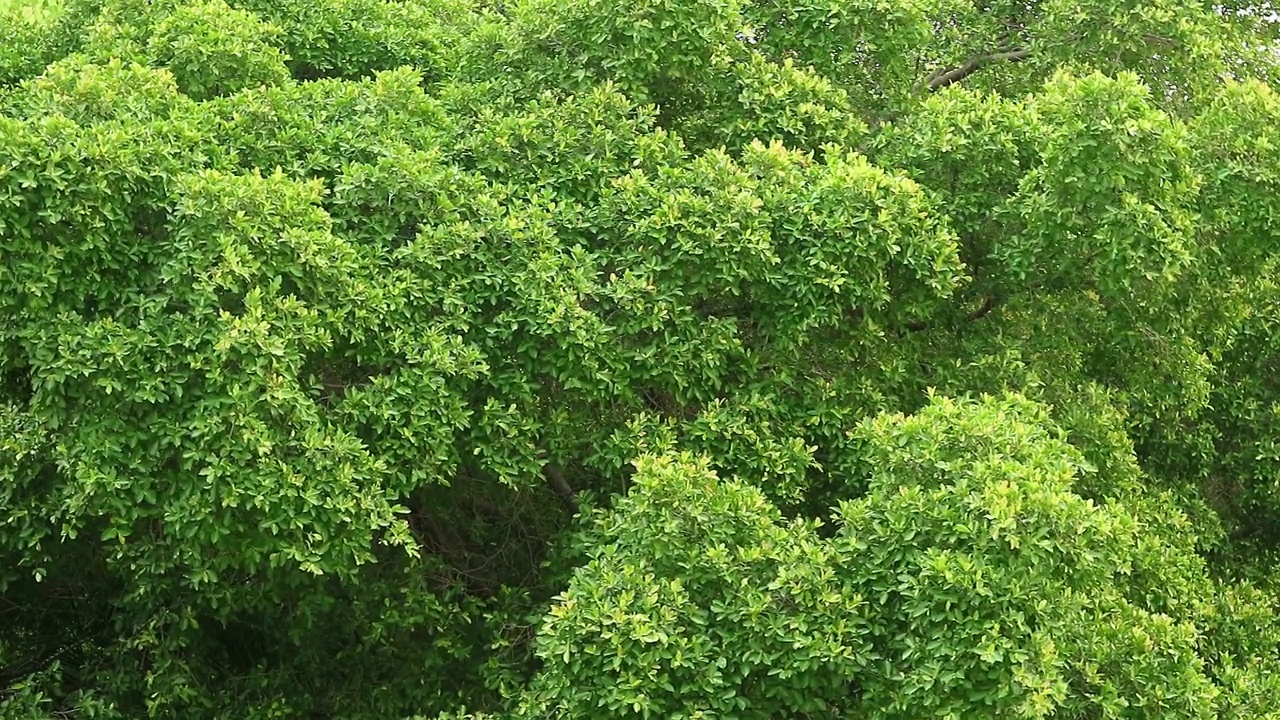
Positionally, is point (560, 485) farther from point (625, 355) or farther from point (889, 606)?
point (889, 606)

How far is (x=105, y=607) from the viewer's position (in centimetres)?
1141

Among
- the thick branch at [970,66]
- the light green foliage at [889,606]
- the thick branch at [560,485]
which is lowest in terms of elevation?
the light green foliage at [889,606]

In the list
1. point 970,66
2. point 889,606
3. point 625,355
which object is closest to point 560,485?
point 625,355

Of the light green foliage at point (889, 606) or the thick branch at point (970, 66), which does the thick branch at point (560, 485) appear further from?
the thick branch at point (970, 66)

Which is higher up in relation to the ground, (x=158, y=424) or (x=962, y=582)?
(x=158, y=424)

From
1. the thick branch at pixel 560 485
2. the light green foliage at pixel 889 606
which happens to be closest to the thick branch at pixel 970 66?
the light green foliage at pixel 889 606

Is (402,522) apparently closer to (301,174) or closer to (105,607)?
(301,174)

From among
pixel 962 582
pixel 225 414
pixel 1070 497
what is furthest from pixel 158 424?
pixel 1070 497

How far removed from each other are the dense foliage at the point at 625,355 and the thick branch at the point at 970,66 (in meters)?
0.04

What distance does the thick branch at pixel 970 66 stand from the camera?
11805 mm

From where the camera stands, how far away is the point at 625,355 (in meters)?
8.55

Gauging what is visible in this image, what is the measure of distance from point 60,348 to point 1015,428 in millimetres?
5234

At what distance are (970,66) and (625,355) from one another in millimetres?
5102

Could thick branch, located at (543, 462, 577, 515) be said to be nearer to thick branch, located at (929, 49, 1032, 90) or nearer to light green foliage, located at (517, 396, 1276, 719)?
light green foliage, located at (517, 396, 1276, 719)
